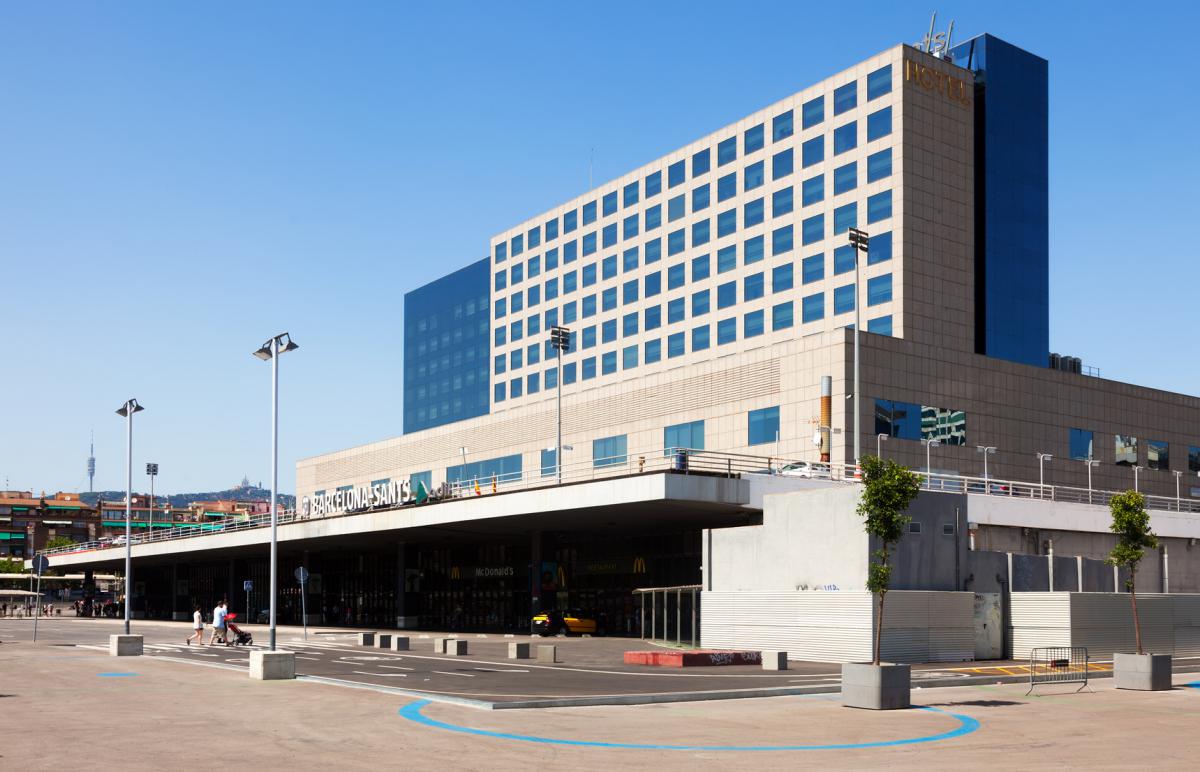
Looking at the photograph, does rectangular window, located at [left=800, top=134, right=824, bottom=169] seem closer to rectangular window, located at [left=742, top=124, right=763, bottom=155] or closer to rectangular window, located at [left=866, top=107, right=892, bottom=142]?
rectangular window, located at [left=866, top=107, right=892, bottom=142]

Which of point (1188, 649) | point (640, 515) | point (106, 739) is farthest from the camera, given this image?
point (640, 515)

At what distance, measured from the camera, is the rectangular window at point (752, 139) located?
87.8 metres

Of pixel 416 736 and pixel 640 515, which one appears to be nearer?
pixel 416 736

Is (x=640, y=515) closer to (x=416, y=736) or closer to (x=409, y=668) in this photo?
(x=409, y=668)

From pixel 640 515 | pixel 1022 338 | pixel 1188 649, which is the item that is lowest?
pixel 1188 649

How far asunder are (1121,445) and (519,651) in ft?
180

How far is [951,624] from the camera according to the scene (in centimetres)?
4338

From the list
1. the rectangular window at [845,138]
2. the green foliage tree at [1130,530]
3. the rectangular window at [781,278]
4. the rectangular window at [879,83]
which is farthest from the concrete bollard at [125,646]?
the rectangular window at [879,83]

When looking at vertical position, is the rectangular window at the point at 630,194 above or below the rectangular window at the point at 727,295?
above

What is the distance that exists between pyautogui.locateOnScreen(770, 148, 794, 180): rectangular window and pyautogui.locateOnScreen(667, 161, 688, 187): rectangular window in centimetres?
959

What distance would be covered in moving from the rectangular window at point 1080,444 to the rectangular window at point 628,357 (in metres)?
32.9

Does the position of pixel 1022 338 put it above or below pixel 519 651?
above

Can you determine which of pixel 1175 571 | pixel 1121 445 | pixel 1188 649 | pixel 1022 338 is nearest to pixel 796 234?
pixel 1022 338

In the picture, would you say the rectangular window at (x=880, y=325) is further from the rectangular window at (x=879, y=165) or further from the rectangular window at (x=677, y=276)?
the rectangular window at (x=677, y=276)
